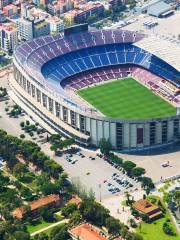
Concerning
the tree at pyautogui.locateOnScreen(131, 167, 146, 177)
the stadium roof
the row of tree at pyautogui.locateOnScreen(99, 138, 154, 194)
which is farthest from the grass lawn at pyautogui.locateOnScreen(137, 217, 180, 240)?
the stadium roof

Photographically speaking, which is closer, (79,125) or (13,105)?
(79,125)

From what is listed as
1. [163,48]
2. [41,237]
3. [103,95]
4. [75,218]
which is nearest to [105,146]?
[103,95]

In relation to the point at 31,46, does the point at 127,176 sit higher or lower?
lower

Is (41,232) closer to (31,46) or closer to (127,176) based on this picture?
(127,176)

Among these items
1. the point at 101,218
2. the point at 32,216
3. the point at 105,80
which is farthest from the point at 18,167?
the point at 105,80

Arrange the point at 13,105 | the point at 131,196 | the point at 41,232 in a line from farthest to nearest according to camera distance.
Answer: the point at 13,105, the point at 131,196, the point at 41,232

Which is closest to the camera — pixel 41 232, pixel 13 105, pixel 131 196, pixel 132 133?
pixel 41 232

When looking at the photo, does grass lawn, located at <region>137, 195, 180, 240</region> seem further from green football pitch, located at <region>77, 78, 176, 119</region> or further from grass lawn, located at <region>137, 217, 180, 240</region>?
green football pitch, located at <region>77, 78, 176, 119</region>

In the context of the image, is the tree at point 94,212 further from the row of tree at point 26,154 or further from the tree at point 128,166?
the tree at point 128,166
